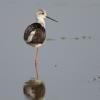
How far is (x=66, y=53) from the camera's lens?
10.9m

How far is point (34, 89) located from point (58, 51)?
176cm

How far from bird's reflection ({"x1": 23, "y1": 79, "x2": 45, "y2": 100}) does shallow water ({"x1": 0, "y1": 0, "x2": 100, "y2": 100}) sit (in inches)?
3.3

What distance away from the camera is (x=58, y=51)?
36.2 ft

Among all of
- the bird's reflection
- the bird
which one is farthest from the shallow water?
the bird

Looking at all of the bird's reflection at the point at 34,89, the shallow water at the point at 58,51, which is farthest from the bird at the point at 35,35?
the bird's reflection at the point at 34,89

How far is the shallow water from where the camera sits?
942cm

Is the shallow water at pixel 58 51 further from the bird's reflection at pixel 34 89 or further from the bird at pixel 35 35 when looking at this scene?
the bird at pixel 35 35

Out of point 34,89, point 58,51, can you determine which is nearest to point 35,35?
point 58,51

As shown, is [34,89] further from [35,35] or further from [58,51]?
[58,51]

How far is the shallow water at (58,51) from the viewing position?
9.42 m

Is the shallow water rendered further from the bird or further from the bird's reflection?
the bird

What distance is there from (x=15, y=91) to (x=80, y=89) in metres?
0.89

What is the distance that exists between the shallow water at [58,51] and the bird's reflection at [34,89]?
0.27 ft

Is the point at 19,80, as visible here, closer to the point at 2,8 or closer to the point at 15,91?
the point at 15,91
